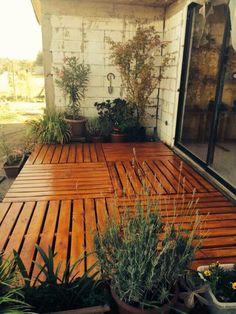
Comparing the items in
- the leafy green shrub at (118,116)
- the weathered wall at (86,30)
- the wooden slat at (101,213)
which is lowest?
the wooden slat at (101,213)

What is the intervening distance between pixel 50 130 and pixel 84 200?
92.1 inches

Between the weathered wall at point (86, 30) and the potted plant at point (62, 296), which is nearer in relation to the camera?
the potted plant at point (62, 296)

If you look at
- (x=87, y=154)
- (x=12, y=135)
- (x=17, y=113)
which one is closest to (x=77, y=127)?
(x=87, y=154)

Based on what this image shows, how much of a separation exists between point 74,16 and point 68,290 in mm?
4764

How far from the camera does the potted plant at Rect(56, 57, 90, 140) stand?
4.83 m

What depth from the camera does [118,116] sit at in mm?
5027

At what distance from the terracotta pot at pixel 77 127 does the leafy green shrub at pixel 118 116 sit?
385mm

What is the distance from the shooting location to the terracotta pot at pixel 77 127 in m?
4.93

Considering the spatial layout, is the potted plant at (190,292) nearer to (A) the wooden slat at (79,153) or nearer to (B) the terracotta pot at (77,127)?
(A) the wooden slat at (79,153)

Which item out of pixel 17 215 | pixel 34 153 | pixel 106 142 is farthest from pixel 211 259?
pixel 106 142

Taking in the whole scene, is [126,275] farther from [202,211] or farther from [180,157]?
[180,157]

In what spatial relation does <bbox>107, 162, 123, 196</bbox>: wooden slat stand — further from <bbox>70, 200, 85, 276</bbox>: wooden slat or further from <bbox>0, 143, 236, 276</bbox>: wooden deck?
<bbox>70, 200, 85, 276</bbox>: wooden slat

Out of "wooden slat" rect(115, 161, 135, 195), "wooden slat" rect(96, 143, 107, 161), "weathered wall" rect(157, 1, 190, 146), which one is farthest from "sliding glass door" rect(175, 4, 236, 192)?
"wooden slat" rect(96, 143, 107, 161)

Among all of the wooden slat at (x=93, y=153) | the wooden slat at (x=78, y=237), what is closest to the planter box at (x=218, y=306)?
the wooden slat at (x=78, y=237)
